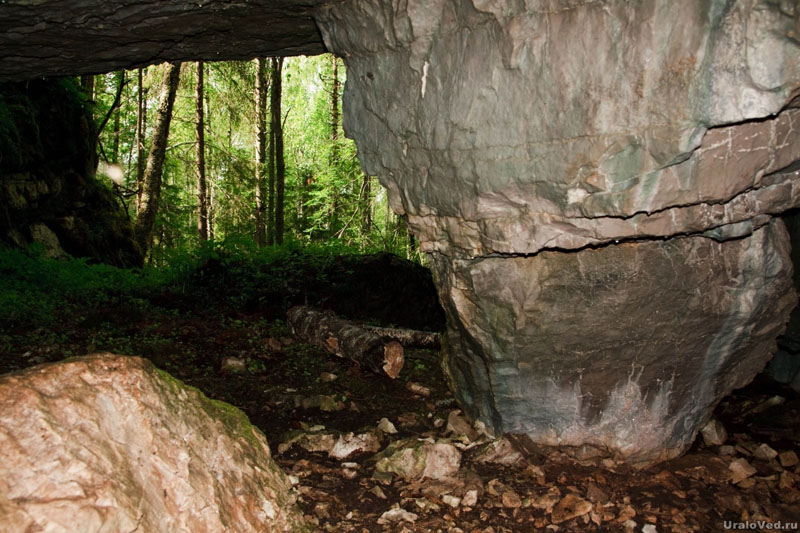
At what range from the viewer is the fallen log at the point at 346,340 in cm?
607

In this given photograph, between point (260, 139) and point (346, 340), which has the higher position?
point (260, 139)

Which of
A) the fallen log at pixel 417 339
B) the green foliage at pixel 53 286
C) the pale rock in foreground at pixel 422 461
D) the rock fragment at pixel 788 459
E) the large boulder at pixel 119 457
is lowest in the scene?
the fallen log at pixel 417 339

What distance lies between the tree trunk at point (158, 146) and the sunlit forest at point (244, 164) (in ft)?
0.37

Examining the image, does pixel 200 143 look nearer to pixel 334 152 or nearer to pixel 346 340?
pixel 334 152

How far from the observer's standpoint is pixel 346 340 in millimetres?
6535

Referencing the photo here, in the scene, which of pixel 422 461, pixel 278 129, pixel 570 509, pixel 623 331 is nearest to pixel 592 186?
pixel 623 331

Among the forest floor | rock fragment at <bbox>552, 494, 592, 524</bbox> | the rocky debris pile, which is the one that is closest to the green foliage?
the forest floor

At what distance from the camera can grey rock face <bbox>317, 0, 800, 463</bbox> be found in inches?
114

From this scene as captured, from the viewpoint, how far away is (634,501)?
3.71 m

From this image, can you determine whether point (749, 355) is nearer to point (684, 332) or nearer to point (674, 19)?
point (684, 332)

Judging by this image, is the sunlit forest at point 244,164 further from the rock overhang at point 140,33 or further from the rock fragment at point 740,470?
the rock fragment at point 740,470

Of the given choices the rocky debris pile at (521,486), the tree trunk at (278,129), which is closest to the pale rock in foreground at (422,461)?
the rocky debris pile at (521,486)

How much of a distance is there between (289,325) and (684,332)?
516 centimetres

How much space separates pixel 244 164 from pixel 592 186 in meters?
12.7
